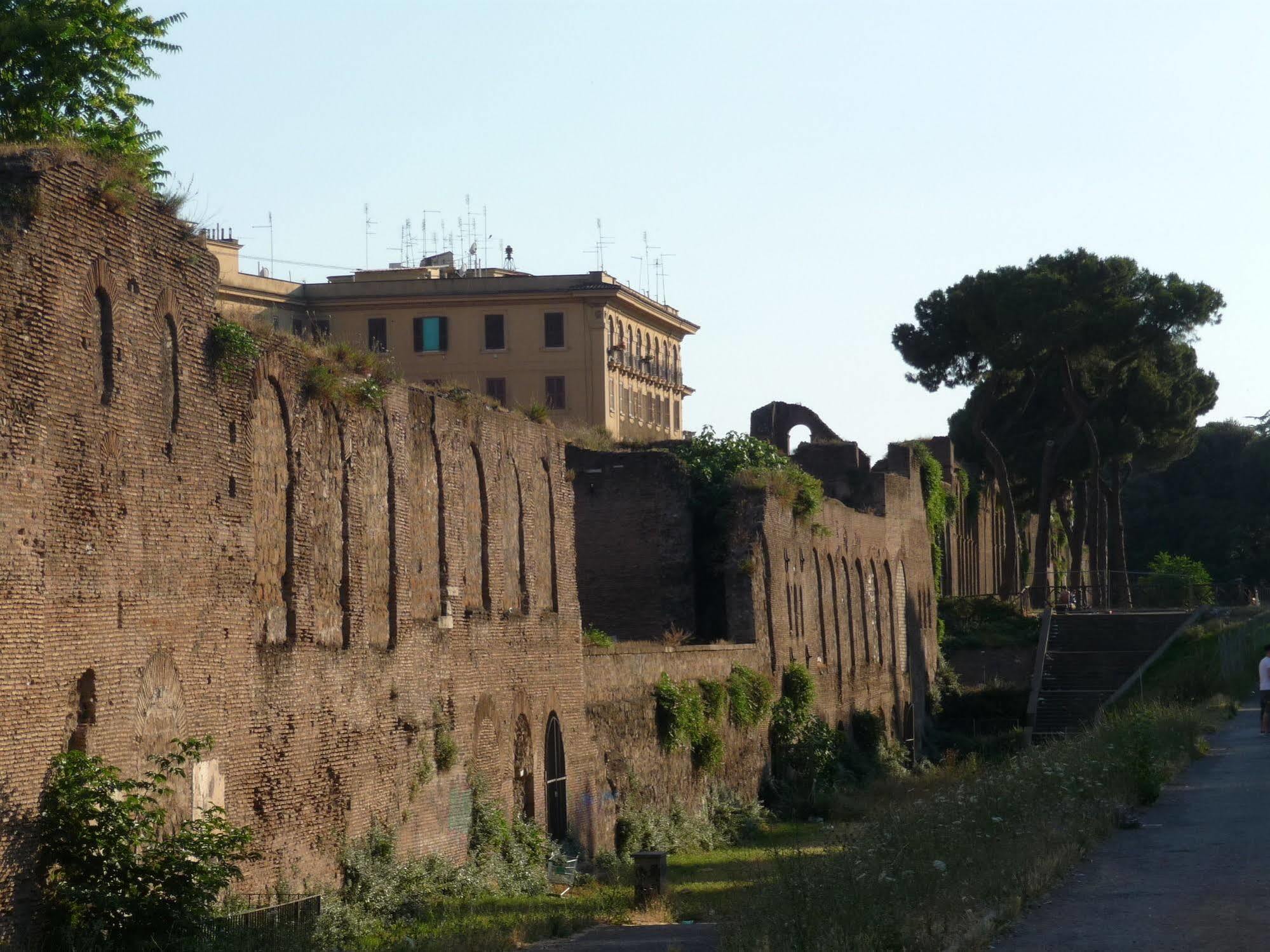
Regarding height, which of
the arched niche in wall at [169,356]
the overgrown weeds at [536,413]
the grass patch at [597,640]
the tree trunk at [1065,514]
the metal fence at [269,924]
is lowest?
the metal fence at [269,924]

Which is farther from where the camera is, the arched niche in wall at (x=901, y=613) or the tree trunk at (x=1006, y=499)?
the tree trunk at (x=1006, y=499)

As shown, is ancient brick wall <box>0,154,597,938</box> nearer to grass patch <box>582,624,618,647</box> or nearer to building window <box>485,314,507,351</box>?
grass patch <box>582,624,618,647</box>

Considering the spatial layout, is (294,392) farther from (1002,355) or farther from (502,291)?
(502,291)

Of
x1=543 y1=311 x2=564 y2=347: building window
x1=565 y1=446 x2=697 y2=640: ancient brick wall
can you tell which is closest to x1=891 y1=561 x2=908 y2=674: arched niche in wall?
x1=565 y1=446 x2=697 y2=640: ancient brick wall

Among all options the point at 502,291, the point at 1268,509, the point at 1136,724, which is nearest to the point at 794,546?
the point at 1136,724

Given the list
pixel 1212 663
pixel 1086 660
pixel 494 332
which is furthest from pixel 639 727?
pixel 494 332

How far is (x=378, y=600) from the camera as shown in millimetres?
18266

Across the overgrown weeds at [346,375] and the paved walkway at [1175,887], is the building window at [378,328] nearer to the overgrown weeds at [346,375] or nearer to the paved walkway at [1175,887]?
the overgrown weeds at [346,375]

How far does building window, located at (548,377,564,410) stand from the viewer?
61.4 m

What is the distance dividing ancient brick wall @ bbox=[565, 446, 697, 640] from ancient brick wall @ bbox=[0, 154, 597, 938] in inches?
335

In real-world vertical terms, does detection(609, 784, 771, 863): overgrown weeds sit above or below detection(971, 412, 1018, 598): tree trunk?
below

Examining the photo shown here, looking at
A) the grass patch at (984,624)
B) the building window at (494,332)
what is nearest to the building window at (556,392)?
the building window at (494,332)

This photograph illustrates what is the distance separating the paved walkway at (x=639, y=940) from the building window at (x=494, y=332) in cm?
4431

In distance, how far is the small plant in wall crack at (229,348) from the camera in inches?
589
